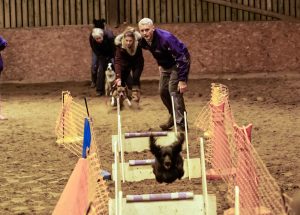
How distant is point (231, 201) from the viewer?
5512 millimetres

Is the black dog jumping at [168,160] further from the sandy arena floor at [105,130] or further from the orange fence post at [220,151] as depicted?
the orange fence post at [220,151]

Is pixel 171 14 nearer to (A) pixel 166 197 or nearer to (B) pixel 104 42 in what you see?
(B) pixel 104 42

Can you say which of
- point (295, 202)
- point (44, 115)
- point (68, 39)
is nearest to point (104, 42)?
point (44, 115)

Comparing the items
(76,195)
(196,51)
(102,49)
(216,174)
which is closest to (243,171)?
(76,195)

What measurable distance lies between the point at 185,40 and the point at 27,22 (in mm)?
3899

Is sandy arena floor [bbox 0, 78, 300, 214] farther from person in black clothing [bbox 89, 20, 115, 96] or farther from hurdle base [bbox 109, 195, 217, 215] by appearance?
hurdle base [bbox 109, 195, 217, 215]

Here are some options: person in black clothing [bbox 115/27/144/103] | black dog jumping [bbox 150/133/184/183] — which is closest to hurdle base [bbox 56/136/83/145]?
person in black clothing [bbox 115/27/144/103]

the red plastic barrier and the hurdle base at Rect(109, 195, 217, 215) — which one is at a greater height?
the red plastic barrier

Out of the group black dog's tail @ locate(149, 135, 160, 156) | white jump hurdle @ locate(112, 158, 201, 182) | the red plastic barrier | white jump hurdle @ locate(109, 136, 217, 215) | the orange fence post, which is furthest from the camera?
the orange fence post

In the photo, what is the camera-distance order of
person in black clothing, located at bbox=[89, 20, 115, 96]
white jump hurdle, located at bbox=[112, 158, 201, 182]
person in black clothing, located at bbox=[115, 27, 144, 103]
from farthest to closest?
person in black clothing, located at bbox=[89, 20, 115, 96], person in black clothing, located at bbox=[115, 27, 144, 103], white jump hurdle, located at bbox=[112, 158, 201, 182]

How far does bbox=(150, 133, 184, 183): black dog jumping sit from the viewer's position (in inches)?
216

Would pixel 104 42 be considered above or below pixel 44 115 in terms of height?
above

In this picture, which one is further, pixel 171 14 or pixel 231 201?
pixel 171 14

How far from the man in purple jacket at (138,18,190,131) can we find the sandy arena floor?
1.97 ft
